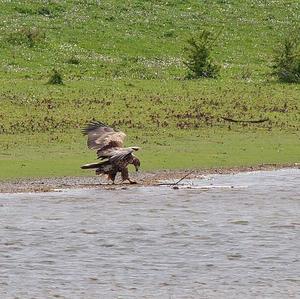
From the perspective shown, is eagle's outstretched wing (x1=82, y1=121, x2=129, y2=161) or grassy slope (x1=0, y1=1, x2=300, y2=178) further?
grassy slope (x1=0, y1=1, x2=300, y2=178)

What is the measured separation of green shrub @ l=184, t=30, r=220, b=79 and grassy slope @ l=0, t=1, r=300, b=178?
40 cm

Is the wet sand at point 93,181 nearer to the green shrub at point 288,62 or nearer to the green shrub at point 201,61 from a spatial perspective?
the green shrub at point 288,62

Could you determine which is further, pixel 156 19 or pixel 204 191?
pixel 156 19

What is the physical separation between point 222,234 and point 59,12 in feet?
91.6

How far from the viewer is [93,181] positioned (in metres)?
21.1

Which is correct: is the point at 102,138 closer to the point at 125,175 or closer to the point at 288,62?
the point at 125,175


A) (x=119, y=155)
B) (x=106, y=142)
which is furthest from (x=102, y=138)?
(x=119, y=155)

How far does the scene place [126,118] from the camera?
2700 centimetres

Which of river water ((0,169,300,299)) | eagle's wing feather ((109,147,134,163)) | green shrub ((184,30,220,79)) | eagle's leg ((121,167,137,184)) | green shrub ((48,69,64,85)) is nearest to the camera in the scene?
river water ((0,169,300,299))

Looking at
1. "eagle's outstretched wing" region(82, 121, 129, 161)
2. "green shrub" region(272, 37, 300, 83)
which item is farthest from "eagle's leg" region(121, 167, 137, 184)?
"green shrub" region(272, 37, 300, 83)

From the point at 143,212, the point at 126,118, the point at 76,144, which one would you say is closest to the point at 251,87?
the point at 126,118

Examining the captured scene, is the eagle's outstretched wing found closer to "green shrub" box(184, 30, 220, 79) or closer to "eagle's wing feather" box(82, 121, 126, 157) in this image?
"eagle's wing feather" box(82, 121, 126, 157)

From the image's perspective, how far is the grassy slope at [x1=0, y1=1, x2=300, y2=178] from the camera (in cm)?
2403

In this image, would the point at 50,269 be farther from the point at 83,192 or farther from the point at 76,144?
the point at 76,144
